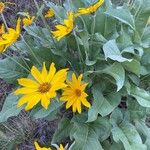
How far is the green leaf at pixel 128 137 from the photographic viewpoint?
239cm

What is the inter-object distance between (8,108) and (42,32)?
0.48 m

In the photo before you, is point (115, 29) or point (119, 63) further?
point (115, 29)

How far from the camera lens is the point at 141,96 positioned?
2.44 meters

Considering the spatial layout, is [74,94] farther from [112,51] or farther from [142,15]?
[142,15]

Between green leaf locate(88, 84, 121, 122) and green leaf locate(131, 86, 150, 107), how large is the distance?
0.28 ft

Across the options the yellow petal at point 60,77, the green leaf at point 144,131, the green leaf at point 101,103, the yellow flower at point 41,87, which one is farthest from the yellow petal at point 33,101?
the green leaf at point 144,131

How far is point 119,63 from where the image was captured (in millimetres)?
2367

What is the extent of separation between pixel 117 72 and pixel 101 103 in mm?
213

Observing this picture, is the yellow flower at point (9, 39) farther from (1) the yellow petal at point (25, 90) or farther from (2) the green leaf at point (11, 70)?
(2) the green leaf at point (11, 70)

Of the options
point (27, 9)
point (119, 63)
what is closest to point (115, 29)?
point (119, 63)

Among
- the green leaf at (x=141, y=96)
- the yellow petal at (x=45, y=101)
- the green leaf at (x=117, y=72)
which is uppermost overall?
the yellow petal at (x=45, y=101)

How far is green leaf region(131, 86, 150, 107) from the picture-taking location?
7.87 feet

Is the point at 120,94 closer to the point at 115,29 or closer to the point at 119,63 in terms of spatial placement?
the point at 119,63

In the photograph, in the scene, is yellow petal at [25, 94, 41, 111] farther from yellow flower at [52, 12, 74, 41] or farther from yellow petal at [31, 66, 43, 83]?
yellow flower at [52, 12, 74, 41]
